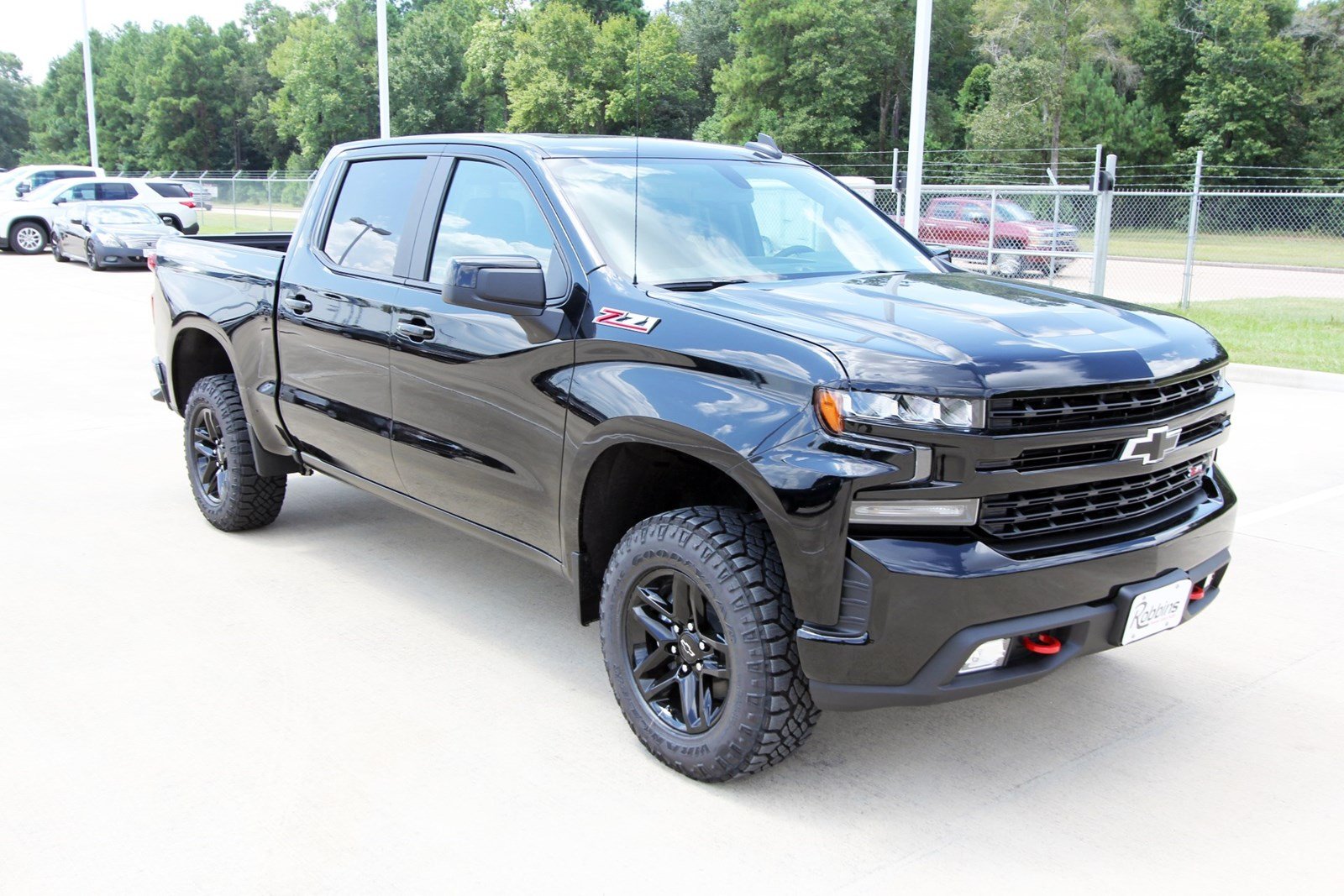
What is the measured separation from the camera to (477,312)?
4215 mm

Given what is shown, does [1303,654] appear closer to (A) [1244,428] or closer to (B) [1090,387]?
(B) [1090,387]

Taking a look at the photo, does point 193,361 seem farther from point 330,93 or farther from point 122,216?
point 330,93

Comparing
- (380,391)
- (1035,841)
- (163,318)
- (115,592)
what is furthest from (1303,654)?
(163,318)

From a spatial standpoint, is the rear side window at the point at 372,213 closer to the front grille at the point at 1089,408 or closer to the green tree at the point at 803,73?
the front grille at the point at 1089,408

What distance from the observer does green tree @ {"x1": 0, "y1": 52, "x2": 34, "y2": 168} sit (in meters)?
117

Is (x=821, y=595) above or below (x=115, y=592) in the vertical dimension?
above

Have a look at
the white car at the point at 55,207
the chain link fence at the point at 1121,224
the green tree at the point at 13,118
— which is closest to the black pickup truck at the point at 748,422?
the chain link fence at the point at 1121,224

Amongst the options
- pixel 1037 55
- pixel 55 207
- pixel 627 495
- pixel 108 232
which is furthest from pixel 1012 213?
pixel 1037 55

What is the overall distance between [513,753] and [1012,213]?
59.8ft

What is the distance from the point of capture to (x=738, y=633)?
3.29 meters

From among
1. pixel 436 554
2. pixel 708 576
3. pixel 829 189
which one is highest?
pixel 829 189

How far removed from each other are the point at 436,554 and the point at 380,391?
1358 mm

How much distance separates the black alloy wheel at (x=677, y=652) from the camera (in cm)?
350

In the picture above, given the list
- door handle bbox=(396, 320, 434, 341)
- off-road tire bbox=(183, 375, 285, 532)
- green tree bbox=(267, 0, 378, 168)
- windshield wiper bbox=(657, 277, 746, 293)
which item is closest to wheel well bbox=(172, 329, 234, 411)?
off-road tire bbox=(183, 375, 285, 532)
